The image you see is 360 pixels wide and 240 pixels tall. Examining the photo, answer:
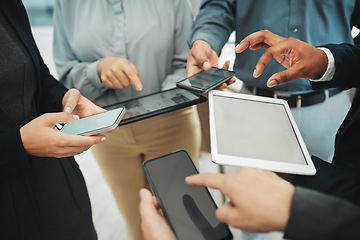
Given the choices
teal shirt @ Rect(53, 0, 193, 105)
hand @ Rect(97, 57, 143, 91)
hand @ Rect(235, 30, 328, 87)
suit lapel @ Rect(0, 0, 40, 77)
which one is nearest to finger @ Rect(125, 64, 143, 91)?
hand @ Rect(97, 57, 143, 91)

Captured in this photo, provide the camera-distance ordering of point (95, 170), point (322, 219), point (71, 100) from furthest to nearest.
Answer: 1. point (95, 170)
2. point (71, 100)
3. point (322, 219)

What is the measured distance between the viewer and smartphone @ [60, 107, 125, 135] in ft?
1.37

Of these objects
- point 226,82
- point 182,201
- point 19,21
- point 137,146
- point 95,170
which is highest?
point 19,21

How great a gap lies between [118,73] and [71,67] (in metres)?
0.21

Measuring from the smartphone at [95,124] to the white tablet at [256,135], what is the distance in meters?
0.18

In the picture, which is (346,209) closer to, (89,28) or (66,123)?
(66,123)

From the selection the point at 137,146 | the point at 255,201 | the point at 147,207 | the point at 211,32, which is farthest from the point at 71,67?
the point at 255,201

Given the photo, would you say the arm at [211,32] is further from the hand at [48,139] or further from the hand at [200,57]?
the hand at [48,139]

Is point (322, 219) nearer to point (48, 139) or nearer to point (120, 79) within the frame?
point (48, 139)

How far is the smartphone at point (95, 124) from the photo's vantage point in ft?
1.37

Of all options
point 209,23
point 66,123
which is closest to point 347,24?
point 209,23

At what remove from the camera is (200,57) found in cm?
56

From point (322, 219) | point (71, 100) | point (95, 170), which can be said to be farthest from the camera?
point (95, 170)

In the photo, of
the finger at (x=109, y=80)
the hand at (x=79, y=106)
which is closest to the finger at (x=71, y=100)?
the hand at (x=79, y=106)
